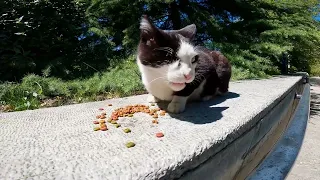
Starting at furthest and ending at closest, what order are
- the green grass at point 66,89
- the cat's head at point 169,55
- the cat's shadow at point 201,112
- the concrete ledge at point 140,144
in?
1. the green grass at point 66,89
2. the cat's shadow at point 201,112
3. the cat's head at point 169,55
4. the concrete ledge at point 140,144

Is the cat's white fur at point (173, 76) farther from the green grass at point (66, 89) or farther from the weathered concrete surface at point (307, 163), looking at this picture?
the green grass at point (66, 89)

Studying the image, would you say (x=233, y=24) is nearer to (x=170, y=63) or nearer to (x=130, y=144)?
(x=170, y=63)

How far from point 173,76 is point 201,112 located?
1.16 feet

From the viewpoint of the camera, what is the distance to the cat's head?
1.32m

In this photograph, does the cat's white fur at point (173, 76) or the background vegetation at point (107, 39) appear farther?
the background vegetation at point (107, 39)

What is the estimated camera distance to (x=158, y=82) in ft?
4.98

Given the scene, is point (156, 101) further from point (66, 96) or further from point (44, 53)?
point (44, 53)

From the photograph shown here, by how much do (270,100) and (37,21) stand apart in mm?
2357

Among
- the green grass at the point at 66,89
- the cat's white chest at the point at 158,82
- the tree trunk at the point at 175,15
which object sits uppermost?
the tree trunk at the point at 175,15

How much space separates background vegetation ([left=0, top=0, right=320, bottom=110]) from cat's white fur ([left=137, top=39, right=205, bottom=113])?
1104mm

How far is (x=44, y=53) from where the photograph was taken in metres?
3.18

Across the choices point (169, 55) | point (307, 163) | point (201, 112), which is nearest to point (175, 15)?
point (201, 112)

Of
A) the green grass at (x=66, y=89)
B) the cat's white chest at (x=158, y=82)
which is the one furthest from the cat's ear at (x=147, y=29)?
the green grass at (x=66, y=89)

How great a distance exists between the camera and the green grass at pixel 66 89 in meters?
2.38
